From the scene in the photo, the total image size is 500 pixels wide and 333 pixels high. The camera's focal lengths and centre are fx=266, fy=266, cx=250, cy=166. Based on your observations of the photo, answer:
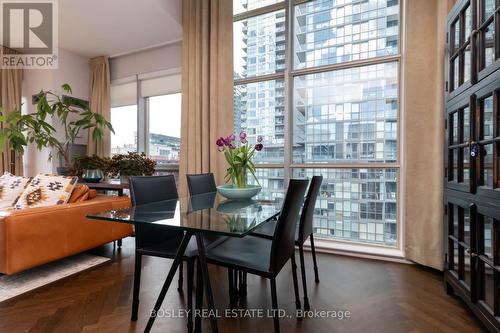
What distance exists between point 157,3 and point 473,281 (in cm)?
386

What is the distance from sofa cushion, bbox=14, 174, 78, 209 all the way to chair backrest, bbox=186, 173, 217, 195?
121 centimetres

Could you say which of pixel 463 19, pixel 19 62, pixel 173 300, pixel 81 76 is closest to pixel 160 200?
pixel 173 300

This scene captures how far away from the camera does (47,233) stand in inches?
Answer: 85.3

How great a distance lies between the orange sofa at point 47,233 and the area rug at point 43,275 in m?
0.14

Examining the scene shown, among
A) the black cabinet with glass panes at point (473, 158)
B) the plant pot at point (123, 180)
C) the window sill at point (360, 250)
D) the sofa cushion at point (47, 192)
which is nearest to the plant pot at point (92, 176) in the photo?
the plant pot at point (123, 180)

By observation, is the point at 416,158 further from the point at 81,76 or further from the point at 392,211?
the point at 81,76

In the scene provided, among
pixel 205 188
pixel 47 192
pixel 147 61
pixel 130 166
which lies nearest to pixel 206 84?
pixel 205 188

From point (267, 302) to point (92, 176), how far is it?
2.74m

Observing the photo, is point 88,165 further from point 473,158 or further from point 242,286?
point 473,158

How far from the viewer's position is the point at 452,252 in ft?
6.18

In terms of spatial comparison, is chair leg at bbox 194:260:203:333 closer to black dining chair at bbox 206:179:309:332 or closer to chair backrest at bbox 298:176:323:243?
black dining chair at bbox 206:179:309:332

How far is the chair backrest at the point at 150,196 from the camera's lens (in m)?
1.65

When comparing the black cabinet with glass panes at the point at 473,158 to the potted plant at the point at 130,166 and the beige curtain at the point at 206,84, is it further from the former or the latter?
the potted plant at the point at 130,166

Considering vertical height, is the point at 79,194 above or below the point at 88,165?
below
